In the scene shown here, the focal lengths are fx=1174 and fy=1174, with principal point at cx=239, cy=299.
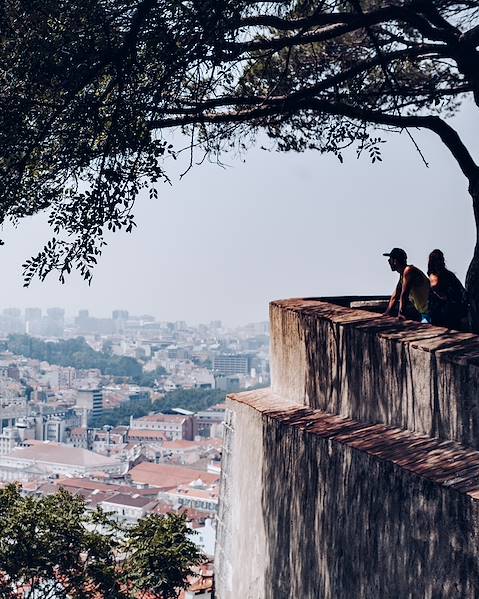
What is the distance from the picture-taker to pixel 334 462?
4.68m

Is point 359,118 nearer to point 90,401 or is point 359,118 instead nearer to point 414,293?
point 414,293

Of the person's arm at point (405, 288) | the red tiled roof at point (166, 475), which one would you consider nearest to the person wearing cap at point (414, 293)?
the person's arm at point (405, 288)

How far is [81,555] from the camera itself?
31.3ft

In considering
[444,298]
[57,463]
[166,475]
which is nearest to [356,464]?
[444,298]

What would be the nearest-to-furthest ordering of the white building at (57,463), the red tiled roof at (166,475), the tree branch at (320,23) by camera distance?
the tree branch at (320,23)
the red tiled roof at (166,475)
the white building at (57,463)

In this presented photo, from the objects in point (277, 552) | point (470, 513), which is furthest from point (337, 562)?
point (470, 513)

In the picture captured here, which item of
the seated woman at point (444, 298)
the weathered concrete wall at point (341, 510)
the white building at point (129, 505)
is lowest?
the white building at point (129, 505)

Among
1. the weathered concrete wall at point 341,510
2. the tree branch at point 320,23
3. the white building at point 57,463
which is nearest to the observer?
the weathered concrete wall at point 341,510

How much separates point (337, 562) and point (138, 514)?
5336 centimetres

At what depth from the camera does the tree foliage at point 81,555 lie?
8938mm

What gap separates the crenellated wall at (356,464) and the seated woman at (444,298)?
0.53m

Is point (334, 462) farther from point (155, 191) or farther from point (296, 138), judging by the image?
point (296, 138)

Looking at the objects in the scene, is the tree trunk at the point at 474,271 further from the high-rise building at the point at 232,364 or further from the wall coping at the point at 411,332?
the high-rise building at the point at 232,364

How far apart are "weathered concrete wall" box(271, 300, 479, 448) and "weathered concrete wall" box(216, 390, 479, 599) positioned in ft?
0.25
